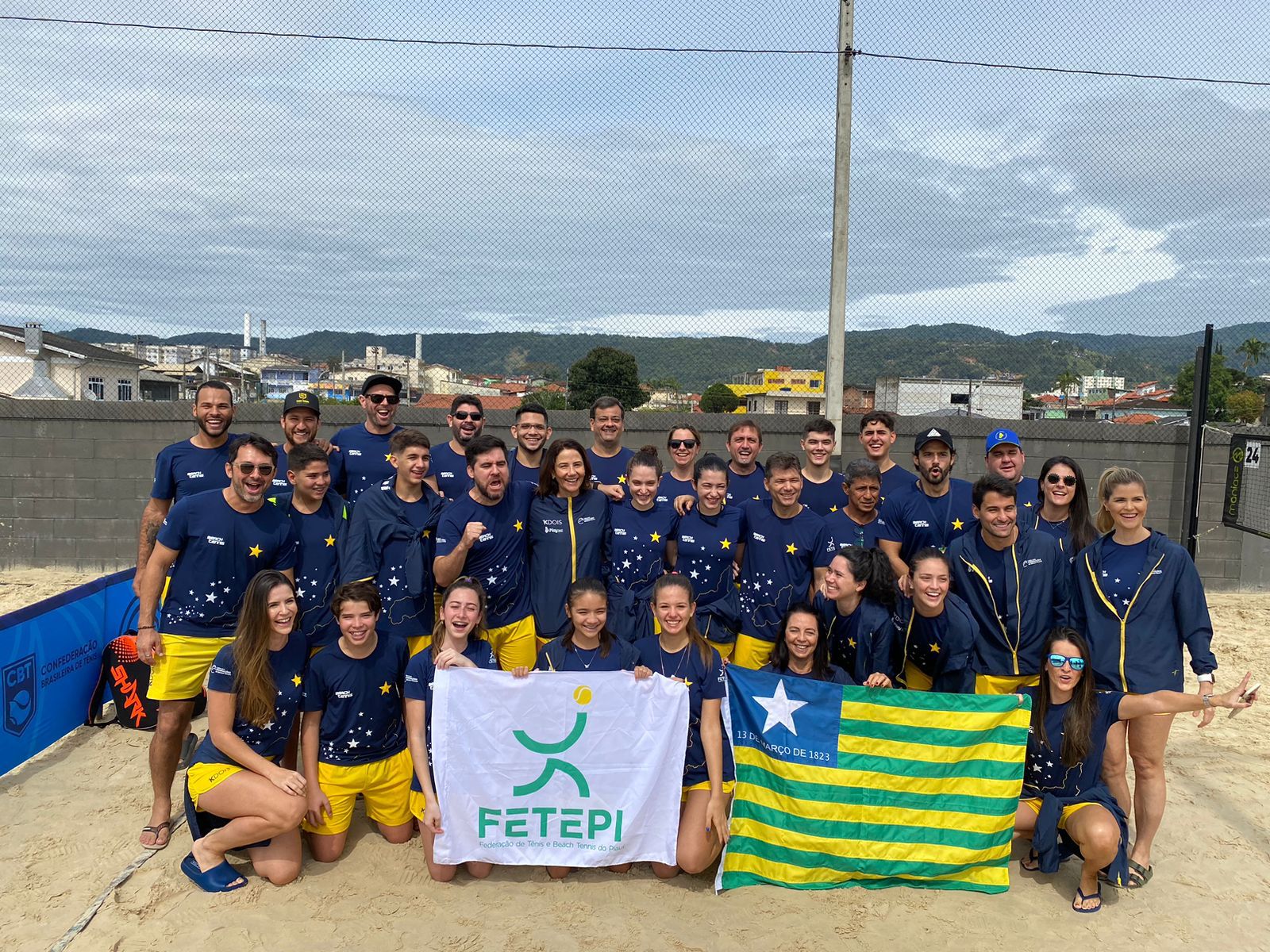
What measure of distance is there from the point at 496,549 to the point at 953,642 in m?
2.28

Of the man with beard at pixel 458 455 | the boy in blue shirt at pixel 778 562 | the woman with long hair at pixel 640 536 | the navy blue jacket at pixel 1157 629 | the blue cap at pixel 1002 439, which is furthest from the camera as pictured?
the man with beard at pixel 458 455

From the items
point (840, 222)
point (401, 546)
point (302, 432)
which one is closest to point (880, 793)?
point (401, 546)

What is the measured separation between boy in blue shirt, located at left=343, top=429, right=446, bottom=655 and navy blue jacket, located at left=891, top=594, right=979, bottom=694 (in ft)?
7.79

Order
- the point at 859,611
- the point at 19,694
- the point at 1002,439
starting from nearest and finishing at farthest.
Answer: the point at 859,611, the point at 19,694, the point at 1002,439

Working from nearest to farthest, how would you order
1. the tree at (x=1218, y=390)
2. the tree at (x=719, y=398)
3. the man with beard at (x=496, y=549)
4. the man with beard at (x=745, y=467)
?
1. the man with beard at (x=496, y=549)
2. the man with beard at (x=745, y=467)
3. the tree at (x=719, y=398)
4. the tree at (x=1218, y=390)

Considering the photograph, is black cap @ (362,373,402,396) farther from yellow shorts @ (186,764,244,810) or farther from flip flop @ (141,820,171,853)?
flip flop @ (141,820,171,853)

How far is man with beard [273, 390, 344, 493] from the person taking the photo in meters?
5.28

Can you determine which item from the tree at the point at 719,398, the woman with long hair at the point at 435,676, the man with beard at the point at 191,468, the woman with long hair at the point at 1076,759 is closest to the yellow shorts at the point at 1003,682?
the woman with long hair at the point at 1076,759

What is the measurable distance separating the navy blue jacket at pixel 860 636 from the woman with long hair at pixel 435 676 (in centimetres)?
163

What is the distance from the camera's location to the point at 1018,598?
4.29 meters

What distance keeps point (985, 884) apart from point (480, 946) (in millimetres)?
2213

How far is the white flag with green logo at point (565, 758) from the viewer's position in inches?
160

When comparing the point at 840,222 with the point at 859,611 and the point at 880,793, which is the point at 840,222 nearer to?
the point at 859,611

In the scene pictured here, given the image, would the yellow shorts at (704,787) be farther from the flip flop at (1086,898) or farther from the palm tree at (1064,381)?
the palm tree at (1064,381)
